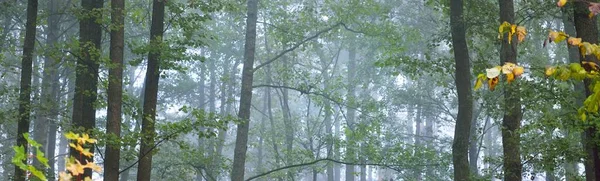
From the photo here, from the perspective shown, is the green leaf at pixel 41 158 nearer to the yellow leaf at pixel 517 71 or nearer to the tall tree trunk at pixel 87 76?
the yellow leaf at pixel 517 71

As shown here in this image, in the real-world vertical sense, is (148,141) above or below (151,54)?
below

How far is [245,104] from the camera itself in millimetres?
18016

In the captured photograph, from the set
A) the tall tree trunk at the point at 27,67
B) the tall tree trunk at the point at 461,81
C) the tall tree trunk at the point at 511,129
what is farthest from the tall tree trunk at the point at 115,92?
the tall tree trunk at the point at 461,81

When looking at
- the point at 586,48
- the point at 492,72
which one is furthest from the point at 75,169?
the point at 586,48

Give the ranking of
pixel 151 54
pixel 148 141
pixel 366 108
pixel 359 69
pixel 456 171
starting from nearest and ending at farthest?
pixel 148 141 < pixel 151 54 < pixel 456 171 < pixel 366 108 < pixel 359 69

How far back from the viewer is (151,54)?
11.4 m

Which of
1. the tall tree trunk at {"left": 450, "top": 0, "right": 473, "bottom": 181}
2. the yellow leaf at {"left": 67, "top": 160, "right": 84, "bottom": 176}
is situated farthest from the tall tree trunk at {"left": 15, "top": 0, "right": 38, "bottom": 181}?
the yellow leaf at {"left": 67, "top": 160, "right": 84, "bottom": 176}

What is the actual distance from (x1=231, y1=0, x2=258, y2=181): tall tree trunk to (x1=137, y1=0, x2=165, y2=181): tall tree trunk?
17.9 feet

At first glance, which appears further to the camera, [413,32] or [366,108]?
[366,108]

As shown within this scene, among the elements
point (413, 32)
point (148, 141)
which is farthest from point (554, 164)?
point (413, 32)

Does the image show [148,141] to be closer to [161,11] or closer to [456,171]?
[161,11]

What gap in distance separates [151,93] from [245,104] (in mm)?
6736

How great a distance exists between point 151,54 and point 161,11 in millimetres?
764

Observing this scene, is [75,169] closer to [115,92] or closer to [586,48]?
[586,48]
